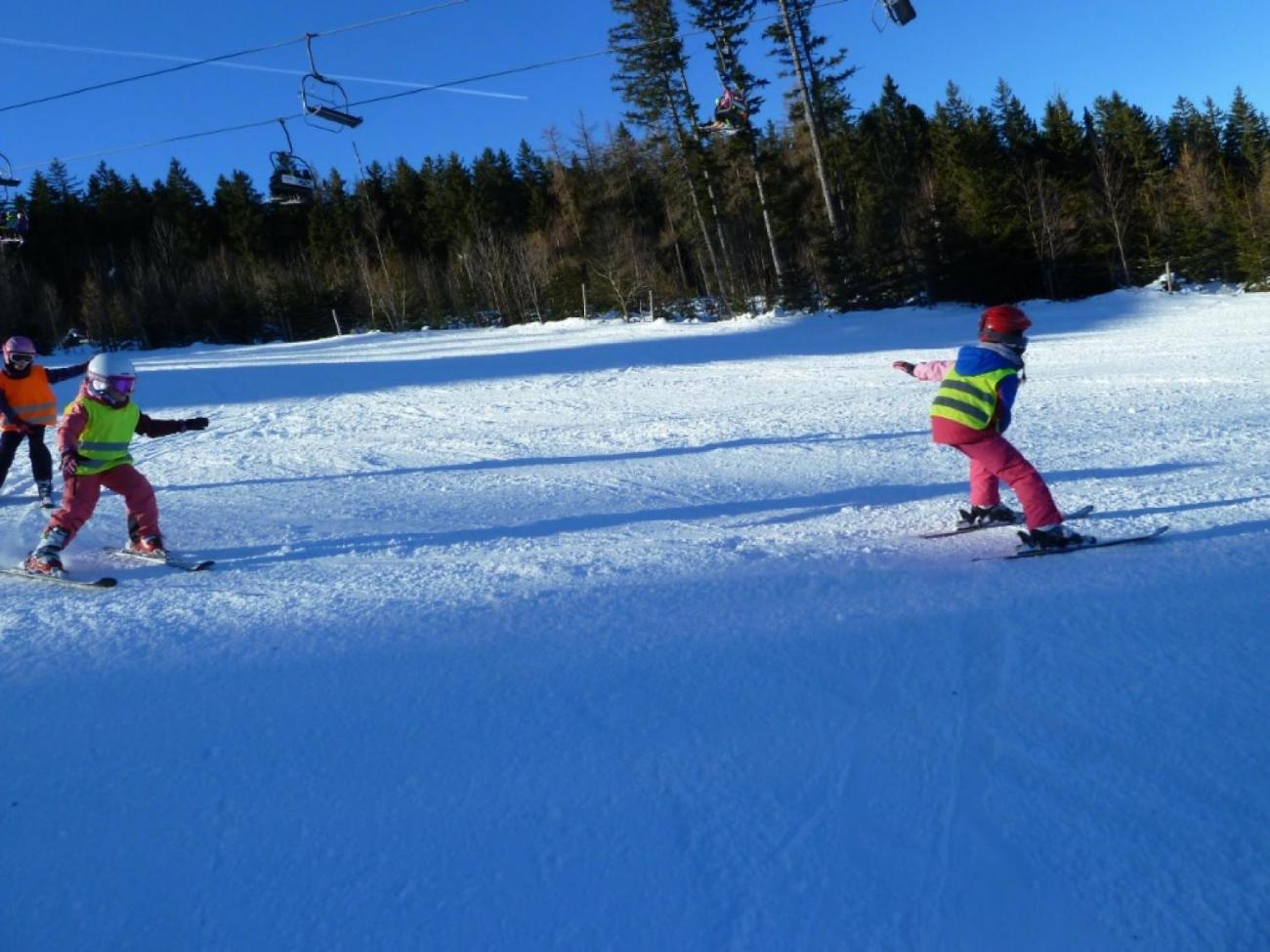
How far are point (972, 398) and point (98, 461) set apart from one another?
5666mm

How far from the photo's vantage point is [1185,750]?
2646 mm

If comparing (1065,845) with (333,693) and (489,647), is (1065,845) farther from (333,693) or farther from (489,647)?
(333,693)

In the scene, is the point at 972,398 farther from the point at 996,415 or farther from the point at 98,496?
the point at 98,496

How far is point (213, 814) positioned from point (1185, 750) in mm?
3195

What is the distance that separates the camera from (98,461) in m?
5.41

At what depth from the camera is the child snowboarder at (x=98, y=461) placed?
5297 mm

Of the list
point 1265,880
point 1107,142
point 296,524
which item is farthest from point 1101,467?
point 1107,142

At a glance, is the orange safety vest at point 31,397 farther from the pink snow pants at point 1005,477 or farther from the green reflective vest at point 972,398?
the pink snow pants at point 1005,477

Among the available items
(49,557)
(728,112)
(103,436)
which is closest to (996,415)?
(103,436)

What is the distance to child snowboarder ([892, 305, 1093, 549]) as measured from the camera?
466 cm

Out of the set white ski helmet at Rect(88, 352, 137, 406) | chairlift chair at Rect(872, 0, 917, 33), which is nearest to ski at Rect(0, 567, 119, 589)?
white ski helmet at Rect(88, 352, 137, 406)

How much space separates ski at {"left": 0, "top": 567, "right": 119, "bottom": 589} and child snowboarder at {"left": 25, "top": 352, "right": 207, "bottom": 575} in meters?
Answer: 0.04

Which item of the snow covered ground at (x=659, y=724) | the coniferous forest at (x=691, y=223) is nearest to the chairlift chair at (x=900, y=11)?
the snow covered ground at (x=659, y=724)

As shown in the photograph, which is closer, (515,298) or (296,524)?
(296,524)
